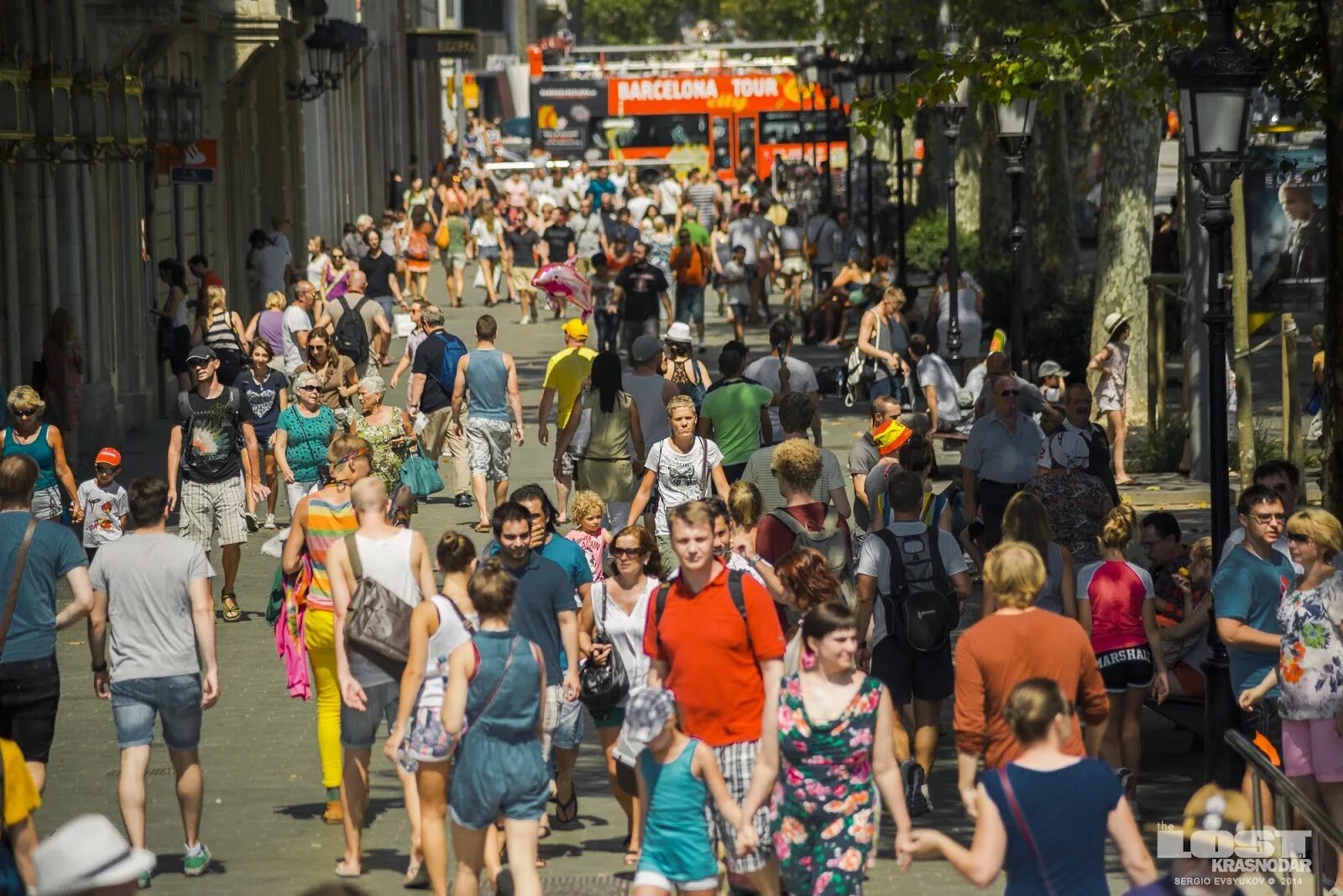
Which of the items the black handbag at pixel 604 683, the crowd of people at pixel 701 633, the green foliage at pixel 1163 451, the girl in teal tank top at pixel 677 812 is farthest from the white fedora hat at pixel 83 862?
the green foliage at pixel 1163 451

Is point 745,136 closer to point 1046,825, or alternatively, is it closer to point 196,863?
point 196,863

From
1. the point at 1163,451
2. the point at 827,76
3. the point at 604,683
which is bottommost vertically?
the point at 1163,451

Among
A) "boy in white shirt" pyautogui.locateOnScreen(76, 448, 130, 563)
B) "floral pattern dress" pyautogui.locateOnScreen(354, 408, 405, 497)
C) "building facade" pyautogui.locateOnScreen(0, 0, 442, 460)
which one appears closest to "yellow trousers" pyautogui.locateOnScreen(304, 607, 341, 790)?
"floral pattern dress" pyautogui.locateOnScreen(354, 408, 405, 497)

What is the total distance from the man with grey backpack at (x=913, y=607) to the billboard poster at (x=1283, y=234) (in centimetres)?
1278

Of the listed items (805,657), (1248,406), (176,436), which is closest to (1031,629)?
(805,657)

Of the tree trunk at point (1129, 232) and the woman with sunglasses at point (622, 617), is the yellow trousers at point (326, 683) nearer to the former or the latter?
the woman with sunglasses at point (622, 617)

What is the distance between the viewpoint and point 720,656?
8484mm

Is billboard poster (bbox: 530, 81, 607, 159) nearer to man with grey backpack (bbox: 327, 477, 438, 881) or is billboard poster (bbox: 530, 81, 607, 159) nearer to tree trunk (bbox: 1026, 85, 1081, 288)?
tree trunk (bbox: 1026, 85, 1081, 288)

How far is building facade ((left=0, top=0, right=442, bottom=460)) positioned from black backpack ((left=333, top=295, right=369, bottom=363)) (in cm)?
240

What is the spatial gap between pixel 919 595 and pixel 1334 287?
2.84 metres

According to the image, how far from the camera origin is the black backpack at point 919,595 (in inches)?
401

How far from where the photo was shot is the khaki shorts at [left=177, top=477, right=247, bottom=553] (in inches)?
582

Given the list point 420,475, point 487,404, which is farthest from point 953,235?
point 420,475

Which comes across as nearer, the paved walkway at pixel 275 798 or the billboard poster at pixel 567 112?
the paved walkway at pixel 275 798
